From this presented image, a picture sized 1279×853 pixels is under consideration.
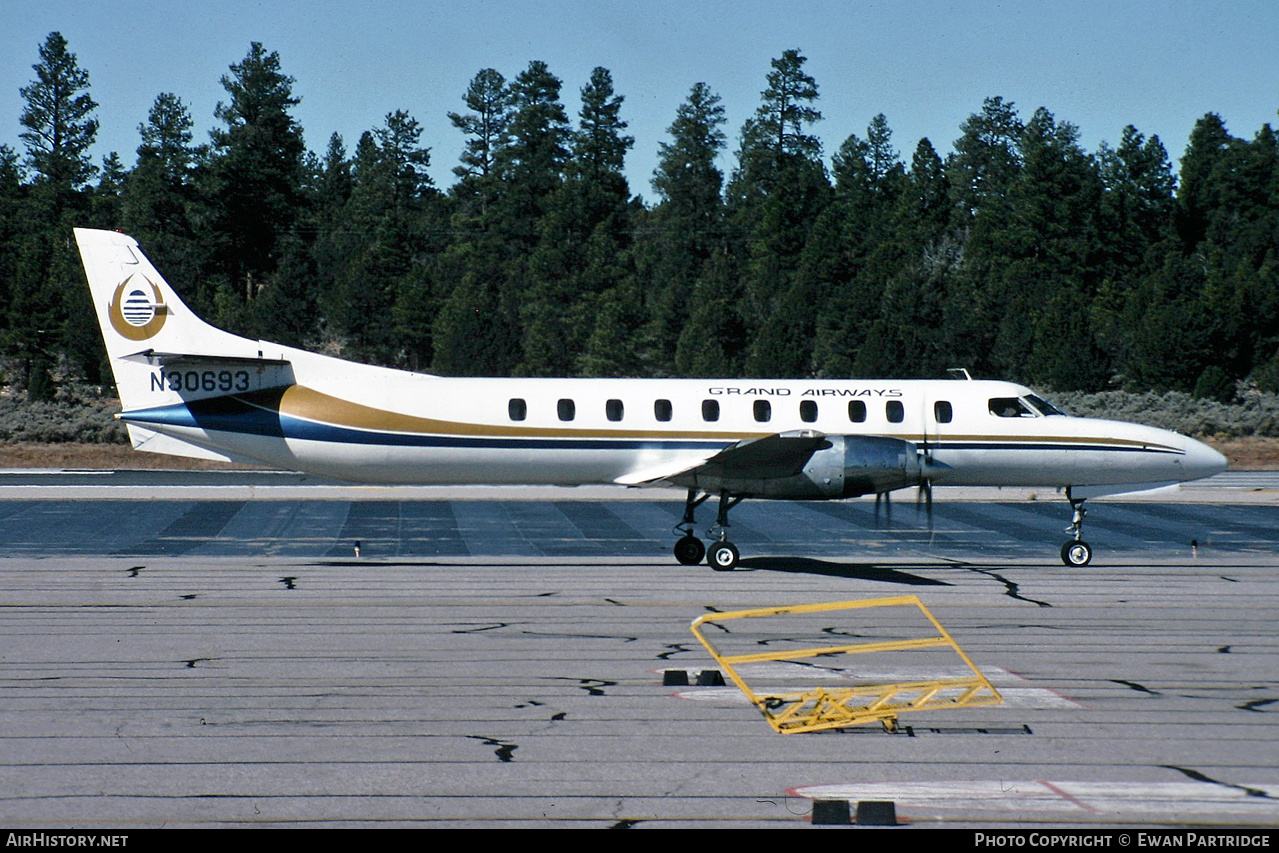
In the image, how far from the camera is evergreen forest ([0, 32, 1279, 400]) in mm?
74688

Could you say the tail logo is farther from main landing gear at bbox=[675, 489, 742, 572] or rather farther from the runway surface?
main landing gear at bbox=[675, 489, 742, 572]

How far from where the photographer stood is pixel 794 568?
23.8 meters

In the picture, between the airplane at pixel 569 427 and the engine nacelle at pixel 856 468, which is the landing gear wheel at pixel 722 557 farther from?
the engine nacelle at pixel 856 468

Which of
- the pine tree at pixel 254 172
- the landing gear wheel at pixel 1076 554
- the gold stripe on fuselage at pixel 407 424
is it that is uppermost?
the pine tree at pixel 254 172

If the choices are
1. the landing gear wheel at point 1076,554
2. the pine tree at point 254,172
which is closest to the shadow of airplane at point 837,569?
the landing gear wheel at point 1076,554

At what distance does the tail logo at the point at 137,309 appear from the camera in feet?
78.1

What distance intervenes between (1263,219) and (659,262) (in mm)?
48553

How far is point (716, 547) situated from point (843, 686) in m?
9.26

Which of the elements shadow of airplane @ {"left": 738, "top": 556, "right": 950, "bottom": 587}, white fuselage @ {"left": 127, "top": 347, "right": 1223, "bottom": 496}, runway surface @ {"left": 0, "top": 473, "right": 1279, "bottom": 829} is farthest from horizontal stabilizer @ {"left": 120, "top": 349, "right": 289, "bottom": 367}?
shadow of airplane @ {"left": 738, "top": 556, "right": 950, "bottom": 587}

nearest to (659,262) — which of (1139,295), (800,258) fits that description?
(800,258)

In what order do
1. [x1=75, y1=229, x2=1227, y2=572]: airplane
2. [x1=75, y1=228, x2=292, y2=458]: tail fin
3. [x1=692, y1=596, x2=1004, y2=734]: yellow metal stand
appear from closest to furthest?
[x1=692, y1=596, x2=1004, y2=734]: yellow metal stand → [x1=75, y1=229, x2=1227, y2=572]: airplane → [x1=75, y1=228, x2=292, y2=458]: tail fin

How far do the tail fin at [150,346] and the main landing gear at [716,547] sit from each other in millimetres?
8044

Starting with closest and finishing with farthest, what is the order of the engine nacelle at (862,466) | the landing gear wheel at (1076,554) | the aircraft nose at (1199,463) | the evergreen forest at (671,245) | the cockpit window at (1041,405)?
1. the engine nacelle at (862,466)
2. the landing gear wheel at (1076,554)
3. the aircraft nose at (1199,463)
4. the cockpit window at (1041,405)
5. the evergreen forest at (671,245)

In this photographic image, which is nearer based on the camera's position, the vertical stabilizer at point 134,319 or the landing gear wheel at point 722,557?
the landing gear wheel at point 722,557
